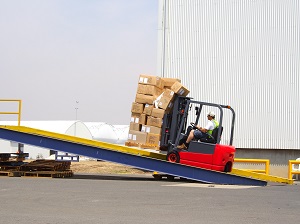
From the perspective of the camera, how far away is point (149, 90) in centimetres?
1961

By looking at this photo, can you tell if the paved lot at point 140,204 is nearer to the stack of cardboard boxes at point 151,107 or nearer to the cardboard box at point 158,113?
the stack of cardboard boxes at point 151,107

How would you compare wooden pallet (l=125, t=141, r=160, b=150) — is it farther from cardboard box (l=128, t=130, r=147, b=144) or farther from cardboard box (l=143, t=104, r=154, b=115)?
cardboard box (l=143, t=104, r=154, b=115)

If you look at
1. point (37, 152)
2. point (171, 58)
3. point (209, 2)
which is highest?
point (209, 2)

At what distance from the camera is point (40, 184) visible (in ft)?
54.6

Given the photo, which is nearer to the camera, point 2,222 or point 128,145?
point 2,222

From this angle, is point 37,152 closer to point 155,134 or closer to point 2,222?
point 155,134

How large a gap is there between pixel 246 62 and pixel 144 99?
34.6 feet

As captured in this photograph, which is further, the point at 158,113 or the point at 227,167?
the point at 158,113

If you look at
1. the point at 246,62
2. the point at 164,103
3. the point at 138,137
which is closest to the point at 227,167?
the point at 164,103

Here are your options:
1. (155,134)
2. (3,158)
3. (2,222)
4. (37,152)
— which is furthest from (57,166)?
(37,152)

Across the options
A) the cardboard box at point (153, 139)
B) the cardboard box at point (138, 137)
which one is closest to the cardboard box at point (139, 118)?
the cardboard box at point (138, 137)

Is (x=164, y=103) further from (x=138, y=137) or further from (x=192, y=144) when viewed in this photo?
(x=192, y=144)

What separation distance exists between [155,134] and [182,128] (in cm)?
95

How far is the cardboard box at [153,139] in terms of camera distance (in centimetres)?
1916
